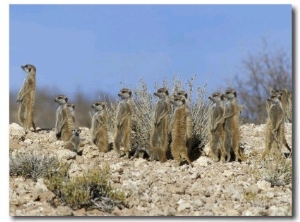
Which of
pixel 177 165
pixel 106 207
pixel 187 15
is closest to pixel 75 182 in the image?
pixel 106 207

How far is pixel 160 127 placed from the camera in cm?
1000

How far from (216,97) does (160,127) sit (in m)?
0.70

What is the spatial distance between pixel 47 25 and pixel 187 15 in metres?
1.45

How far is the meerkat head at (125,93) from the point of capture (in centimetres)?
1013

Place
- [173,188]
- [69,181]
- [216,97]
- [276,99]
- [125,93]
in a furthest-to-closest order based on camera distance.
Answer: [125,93] → [216,97] → [276,99] → [173,188] → [69,181]

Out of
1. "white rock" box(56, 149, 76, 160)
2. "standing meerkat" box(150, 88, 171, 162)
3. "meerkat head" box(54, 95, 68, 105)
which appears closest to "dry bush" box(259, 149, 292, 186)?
"standing meerkat" box(150, 88, 171, 162)

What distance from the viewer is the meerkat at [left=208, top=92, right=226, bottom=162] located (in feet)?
32.5

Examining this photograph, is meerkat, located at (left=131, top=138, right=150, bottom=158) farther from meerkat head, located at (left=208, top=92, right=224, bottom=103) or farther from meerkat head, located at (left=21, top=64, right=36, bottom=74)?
meerkat head, located at (left=21, top=64, right=36, bottom=74)

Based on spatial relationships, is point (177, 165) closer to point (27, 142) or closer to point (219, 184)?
point (219, 184)

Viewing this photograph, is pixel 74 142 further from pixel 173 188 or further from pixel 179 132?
pixel 173 188

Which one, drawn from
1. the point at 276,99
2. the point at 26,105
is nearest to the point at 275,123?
the point at 276,99

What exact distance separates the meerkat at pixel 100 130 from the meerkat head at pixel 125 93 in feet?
1.47

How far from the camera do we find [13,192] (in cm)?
898

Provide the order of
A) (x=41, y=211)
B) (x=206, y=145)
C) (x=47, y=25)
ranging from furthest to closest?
(x=206, y=145) < (x=47, y=25) < (x=41, y=211)
